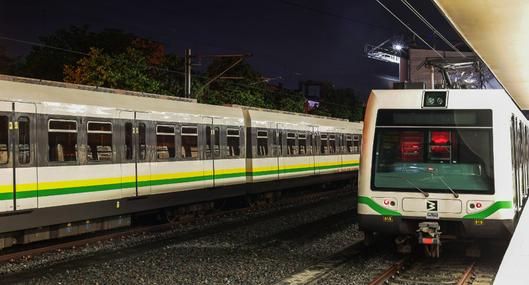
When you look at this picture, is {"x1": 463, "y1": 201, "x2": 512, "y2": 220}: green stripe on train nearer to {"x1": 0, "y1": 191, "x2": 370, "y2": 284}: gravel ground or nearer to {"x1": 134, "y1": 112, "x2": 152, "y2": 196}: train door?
{"x1": 0, "y1": 191, "x2": 370, "y2": 284}: gravel ground

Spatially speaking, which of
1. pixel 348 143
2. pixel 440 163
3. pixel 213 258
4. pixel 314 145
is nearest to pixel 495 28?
pixel 440 163

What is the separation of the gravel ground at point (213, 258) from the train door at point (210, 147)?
7.20 ft

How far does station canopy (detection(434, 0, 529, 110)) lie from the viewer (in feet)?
31.0

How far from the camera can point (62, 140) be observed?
11.6 meters

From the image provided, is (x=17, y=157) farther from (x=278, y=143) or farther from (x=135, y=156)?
(x=278, y=143)

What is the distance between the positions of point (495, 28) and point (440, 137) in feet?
8.97

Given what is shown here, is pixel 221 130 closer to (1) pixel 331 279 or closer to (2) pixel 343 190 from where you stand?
(1) pixel 331 279

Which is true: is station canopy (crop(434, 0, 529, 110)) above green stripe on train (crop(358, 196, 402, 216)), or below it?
above

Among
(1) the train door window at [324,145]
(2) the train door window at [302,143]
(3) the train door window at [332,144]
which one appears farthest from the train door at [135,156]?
(3) the train door window at [332,144]

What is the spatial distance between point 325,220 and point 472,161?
6802mm

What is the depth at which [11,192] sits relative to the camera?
10.3 m

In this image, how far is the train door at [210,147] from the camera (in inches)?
Answer: 646

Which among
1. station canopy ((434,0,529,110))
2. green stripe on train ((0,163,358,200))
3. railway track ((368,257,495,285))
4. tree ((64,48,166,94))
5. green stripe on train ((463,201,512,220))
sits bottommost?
railway track ((368,257,495,285))

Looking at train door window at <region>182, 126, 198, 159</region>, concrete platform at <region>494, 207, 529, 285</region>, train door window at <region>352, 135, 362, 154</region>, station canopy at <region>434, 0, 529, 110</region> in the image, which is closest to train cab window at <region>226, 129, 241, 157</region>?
train door window at <region>182, 126, 198, 159</region>
